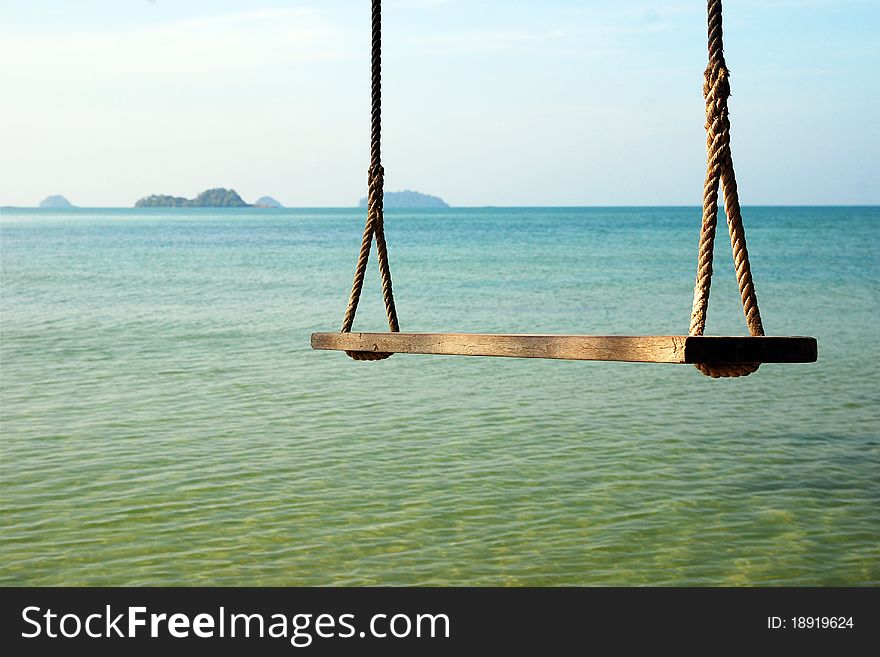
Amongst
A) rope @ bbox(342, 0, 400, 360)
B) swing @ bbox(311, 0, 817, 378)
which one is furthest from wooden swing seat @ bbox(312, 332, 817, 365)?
rope @ bbox(342, 0, 400, 360)

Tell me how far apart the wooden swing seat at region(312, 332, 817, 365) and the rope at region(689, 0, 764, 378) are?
10 centimetres

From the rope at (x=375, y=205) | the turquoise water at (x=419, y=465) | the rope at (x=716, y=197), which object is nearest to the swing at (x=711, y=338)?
the rope at (x=716, y=197)

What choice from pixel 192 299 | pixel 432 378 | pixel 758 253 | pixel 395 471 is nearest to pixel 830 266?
pixel 758 253

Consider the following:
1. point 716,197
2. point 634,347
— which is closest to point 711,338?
point 634,347

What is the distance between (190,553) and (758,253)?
5299 cm

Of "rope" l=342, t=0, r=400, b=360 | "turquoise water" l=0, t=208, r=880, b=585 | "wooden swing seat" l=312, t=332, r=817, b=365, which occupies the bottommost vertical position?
"turquoise water" l=0, t=208, r=880, b=585

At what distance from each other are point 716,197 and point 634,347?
0.62m

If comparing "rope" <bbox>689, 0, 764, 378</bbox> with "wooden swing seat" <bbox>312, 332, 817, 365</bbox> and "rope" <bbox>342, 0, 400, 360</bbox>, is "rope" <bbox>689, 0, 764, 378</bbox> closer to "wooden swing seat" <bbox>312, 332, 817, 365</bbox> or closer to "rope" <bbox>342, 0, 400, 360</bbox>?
"wooden swing seat" <bbox>312, 332, 817, 365</bbox>

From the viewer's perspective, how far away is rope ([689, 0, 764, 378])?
12.7 feet

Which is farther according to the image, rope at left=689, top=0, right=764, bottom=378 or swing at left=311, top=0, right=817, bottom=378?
rope at left=689, top=0, right=764, bottom=378

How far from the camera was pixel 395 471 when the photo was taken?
9.30 m

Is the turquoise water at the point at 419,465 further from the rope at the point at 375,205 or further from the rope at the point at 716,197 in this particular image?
the rope at the point at 716,197

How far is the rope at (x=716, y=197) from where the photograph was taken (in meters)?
3.87

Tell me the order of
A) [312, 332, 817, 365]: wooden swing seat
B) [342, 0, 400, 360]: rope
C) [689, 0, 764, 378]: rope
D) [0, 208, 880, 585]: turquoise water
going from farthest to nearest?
[0, 208, 880, 585]: turquoise water → [342, 0, 400, 360]: rope → [689, 0, 764, 378]: rope → [312, 332, 817, 365]: wooden swing seat
